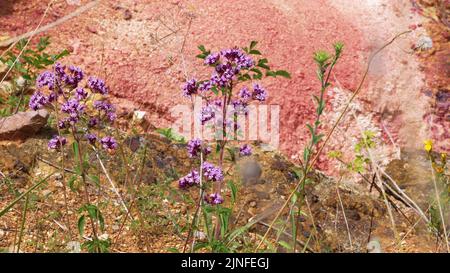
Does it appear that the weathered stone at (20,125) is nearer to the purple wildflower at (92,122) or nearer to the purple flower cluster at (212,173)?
the purple wildflower at (92,122)

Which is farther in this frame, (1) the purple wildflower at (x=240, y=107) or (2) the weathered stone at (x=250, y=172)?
(2) the weathered stone at (x=250, y=172)

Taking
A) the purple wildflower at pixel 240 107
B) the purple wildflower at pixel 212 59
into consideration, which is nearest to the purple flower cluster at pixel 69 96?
the purple wildflower at pixel 212 59

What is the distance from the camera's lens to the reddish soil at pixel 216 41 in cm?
661

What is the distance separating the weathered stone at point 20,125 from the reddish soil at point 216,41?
213 cm

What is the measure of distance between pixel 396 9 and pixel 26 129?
19.4ft

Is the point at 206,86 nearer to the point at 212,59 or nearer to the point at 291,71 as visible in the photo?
the point at 212,59

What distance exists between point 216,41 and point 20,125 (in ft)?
11.0

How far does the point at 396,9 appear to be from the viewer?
846 cm

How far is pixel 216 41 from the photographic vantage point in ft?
23.3

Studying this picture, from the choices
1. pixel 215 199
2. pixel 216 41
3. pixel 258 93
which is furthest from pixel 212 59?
pixel 216 41

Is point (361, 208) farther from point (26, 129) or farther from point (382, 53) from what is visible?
point (382, 53)

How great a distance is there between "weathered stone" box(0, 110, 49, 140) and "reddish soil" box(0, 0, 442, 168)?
2.13 meters

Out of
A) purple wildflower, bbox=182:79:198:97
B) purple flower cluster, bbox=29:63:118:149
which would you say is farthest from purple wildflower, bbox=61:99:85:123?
purple wildflower, bbox=182:79:198:97
